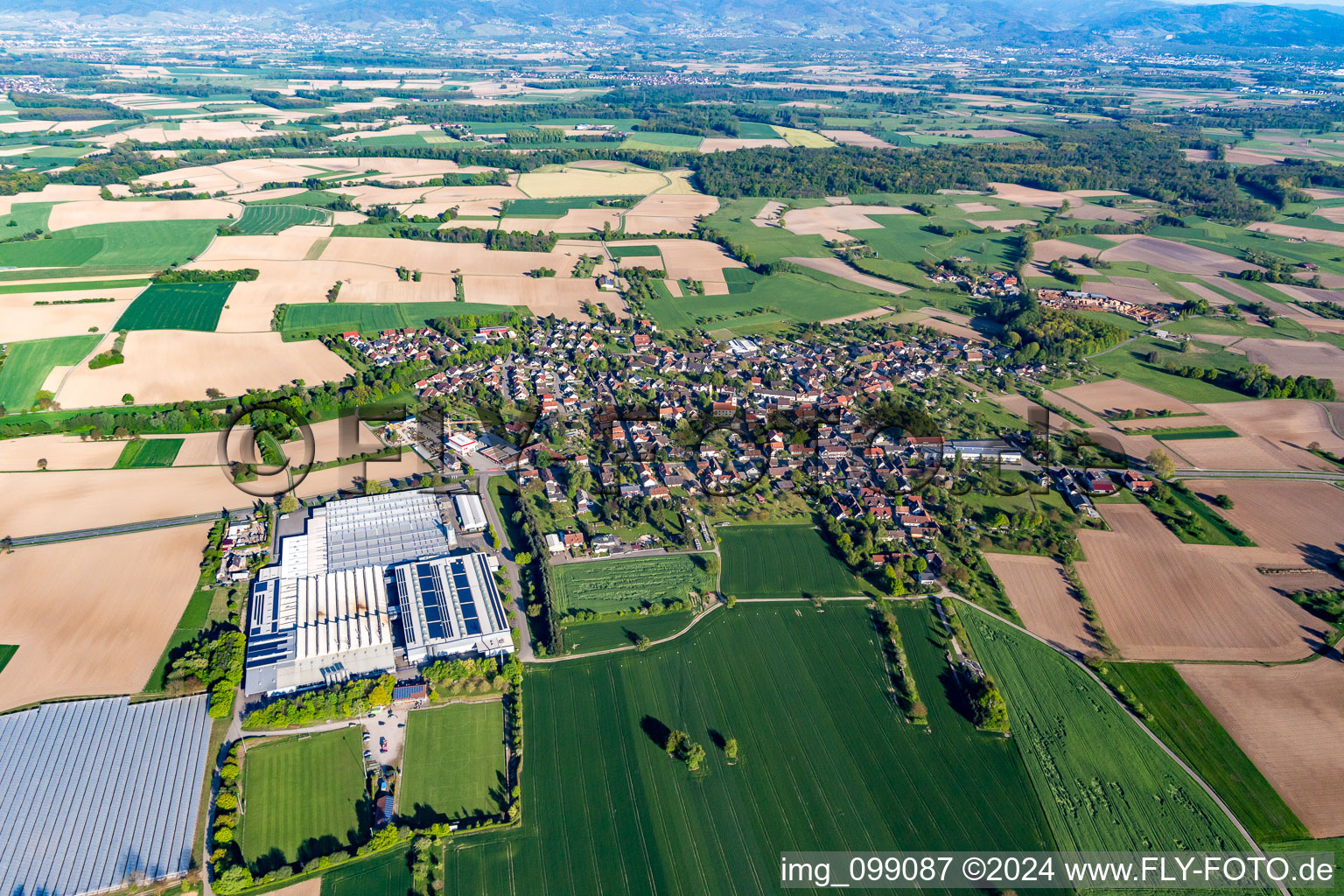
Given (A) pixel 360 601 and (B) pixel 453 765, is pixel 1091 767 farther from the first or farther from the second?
(A) pixel 360 601

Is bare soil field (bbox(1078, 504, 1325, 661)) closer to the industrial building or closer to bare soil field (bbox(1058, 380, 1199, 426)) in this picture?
bare soil field (bbox(1058, 380, 1199, 426))

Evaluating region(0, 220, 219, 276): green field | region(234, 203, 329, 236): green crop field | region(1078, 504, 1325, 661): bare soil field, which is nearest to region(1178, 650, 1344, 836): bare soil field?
region(1078, 504, 1325, 661): bare soil field

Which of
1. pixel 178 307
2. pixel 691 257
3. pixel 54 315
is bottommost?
pixel 54 315

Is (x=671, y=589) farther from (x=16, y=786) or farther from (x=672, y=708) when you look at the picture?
(x=16, y=786)

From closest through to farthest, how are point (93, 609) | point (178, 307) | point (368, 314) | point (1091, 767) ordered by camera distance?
point (1091, 767) → point (93, 609) → point (178, 307) → point (368, 314)

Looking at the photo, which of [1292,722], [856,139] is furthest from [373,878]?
[856,139]

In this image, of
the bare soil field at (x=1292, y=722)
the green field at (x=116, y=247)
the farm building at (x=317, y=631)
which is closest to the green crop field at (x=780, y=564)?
the bare soil field at (x=1292, y=722)
